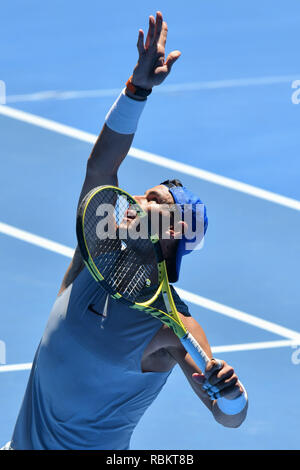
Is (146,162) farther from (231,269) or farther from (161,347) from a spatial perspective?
(161,347)

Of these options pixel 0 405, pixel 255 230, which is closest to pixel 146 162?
pixel 255 230

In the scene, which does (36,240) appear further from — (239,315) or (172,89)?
(172,89)

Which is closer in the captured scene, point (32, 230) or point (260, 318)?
point (260, 318)

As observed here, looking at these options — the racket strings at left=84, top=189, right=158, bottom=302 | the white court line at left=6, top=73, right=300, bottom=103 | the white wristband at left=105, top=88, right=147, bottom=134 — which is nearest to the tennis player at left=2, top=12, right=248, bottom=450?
the racket strings at left=84, top=189, right=158, bottom=302

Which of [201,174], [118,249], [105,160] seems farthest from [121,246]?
[201,174]

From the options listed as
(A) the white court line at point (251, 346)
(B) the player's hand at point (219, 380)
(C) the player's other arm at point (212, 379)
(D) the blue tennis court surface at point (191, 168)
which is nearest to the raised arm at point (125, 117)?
(C) the player's other arm at point (212, 379)

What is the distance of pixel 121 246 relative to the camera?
6.00 metres

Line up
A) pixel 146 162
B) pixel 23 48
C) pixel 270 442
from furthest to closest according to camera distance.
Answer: pixel 23 48
pixel 146 162
pixel 270 442

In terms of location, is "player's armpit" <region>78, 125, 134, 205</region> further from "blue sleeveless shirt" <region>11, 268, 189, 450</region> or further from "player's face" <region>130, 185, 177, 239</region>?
"blue sleeveless shirt" <region>11, 268, 189, 450</region>

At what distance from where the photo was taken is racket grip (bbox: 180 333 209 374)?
5551mm

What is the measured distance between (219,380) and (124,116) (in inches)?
61.0

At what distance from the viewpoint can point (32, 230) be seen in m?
10.2

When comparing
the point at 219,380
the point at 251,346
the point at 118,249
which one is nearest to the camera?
the point at 219,380
